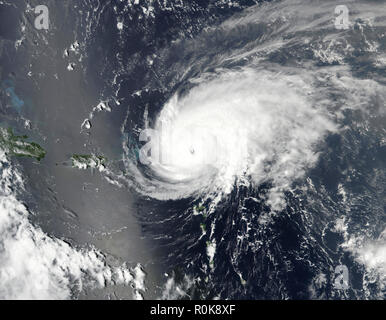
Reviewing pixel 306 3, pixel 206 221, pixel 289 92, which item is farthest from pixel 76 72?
pixel 306 3

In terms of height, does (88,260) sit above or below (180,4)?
below

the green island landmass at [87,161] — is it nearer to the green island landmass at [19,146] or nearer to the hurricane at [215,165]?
the hurricane at [215,165]

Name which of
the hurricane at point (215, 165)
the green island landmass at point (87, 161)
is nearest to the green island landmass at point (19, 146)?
the hurricane at point (215, 165)

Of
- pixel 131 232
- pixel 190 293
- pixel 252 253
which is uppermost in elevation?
pixel 131 232

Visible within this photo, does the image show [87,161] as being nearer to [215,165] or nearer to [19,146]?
[19,146]

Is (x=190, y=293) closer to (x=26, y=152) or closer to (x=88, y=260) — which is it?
(x=88, y=260)

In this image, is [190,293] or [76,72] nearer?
[190,293]
